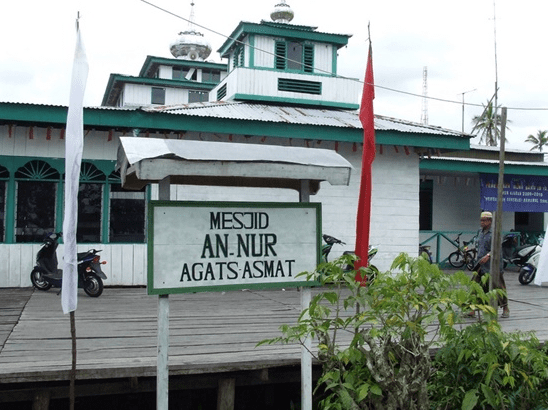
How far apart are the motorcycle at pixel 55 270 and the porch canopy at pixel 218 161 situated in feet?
19.2

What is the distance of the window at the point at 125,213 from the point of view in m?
11.7

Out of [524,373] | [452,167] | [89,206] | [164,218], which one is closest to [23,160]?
[89,206]

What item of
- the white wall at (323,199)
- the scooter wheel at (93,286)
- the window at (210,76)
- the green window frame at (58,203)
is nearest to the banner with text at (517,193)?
the white wall at (323,199)

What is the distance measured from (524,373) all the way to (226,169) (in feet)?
9.81

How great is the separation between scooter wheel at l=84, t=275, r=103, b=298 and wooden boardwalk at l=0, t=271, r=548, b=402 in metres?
0.17

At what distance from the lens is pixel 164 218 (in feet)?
14.3

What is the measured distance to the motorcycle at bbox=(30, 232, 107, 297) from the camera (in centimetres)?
1050

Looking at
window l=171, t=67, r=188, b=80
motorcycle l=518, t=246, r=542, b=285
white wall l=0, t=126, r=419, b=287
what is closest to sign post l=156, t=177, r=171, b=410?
white wall l=0, t=126, r=419, b=287

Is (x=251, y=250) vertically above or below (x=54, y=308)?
above

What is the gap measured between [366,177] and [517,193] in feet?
38.1

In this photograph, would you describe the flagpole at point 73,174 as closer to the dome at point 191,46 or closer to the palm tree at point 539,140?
the dome at point 191,46

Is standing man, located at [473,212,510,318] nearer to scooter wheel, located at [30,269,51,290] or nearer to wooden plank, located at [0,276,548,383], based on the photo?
wooden plank, located at [0,276,548,383]

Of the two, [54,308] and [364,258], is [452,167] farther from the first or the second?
[54,308]

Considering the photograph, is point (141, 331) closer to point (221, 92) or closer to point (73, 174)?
point (73, 174)
